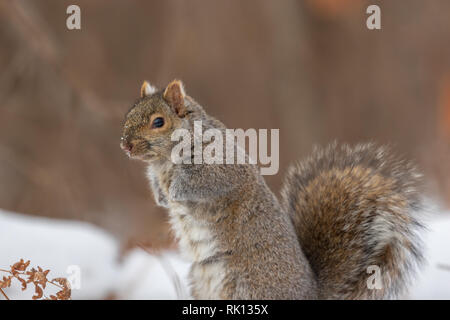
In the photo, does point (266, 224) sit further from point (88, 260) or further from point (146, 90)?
point (88, 260)

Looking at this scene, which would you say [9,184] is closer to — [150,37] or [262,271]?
[150,37]

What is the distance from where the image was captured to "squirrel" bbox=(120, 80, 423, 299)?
69.9 inches

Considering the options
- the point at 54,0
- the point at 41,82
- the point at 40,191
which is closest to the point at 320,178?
the point at 41,82

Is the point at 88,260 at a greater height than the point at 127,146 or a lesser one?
lesser

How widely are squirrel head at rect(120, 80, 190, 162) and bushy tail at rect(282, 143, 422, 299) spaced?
1.71 feet

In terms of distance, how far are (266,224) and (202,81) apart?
3773 mm

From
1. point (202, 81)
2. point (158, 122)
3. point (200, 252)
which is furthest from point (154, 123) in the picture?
point (202, 81)

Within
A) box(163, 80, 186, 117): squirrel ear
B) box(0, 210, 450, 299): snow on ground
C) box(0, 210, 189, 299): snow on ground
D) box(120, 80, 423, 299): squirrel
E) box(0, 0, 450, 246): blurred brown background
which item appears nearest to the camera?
box(120, 80, 423, 299): squirrel

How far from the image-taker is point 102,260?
9.02 feet

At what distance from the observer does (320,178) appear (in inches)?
81.6

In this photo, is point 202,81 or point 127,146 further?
point 202,81

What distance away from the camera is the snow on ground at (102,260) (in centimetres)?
231

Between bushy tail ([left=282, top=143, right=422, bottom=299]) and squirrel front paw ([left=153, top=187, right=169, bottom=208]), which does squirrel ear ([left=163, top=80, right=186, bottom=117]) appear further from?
bushy tail ([left=282, top=143, right=422, bottom=299])

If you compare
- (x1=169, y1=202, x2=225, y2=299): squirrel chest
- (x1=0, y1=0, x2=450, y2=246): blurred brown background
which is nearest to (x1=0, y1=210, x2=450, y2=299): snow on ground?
(x1=169, y1=202, x2=225, y2=299): squirrel chest
